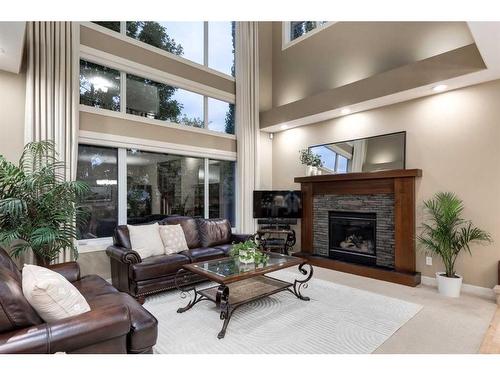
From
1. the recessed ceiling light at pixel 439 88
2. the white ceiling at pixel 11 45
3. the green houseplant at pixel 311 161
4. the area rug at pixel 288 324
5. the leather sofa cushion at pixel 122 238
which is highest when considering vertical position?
the white ceiling at pixel 11 45

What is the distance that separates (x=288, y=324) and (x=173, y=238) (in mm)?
2152

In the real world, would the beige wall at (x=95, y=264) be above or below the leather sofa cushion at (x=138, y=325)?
below

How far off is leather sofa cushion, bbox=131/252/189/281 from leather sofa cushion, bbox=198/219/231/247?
81cm

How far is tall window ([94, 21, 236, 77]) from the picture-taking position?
4730mm

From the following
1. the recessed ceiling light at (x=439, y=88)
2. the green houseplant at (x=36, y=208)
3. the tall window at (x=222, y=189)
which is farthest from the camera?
the tall window at (x=222, y=189)

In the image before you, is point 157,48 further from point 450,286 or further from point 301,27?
point 450,286

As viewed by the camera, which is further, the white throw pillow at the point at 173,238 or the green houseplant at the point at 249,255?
the white throw pillow at the point at 173,238

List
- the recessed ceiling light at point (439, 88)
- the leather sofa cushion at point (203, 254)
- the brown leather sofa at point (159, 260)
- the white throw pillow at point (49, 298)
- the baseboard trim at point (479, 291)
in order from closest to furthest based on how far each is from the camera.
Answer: the white throw pillow at point (49, 298) < the brown leather sofa at point (159, 260) < the baseboard trim at point (479, 291) < the recessed ceiling light at point (439, 88) < the leather sofa cushion at point (203, 254)

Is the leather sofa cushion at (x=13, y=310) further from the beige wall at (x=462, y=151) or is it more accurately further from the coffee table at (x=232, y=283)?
the beige wall at (x=462, y=151)

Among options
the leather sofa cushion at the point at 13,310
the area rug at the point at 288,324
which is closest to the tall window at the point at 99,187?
the area rug at the point at 288,324

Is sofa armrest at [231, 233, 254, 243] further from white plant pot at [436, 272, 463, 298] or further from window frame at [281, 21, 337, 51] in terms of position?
window frame at [281, 21, 337, 51]

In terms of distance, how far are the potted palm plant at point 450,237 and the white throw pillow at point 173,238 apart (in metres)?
3.50

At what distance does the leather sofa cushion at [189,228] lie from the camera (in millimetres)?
4488

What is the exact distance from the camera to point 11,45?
2859 millimetres
